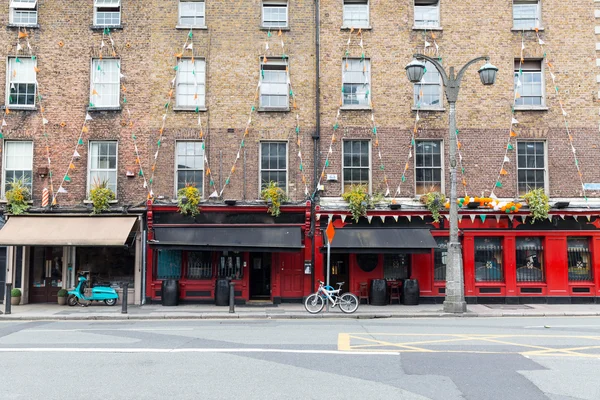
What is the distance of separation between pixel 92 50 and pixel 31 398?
16.6m

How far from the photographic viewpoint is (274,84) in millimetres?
20859

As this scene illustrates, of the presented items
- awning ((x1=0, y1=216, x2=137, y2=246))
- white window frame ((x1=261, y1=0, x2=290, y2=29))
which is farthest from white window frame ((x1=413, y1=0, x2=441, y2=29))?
awning ((x1=0, y1=216, x2=137, y2=246))

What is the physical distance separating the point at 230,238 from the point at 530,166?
11.6 metres

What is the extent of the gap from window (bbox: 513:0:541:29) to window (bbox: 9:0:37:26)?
18568mm

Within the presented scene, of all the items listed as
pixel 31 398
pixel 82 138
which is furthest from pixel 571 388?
pixel 82 138

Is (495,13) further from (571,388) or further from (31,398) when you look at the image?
(31,398)

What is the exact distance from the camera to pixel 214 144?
20406 mm

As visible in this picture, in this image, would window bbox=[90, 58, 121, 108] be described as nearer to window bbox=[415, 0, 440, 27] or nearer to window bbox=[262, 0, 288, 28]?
window bbox=[262, 0, 288, 28]

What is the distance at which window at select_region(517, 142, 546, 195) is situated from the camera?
2050 centimetres

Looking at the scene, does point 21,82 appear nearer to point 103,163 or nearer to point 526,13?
point 103,163

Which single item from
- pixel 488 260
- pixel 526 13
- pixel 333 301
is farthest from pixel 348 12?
pixel 333 301

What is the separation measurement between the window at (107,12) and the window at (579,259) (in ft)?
63.4

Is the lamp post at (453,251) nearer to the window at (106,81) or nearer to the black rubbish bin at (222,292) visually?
the black rubbish bin at (222,292)

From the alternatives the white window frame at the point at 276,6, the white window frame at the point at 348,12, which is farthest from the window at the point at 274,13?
the white window frame at the point at 348,12
